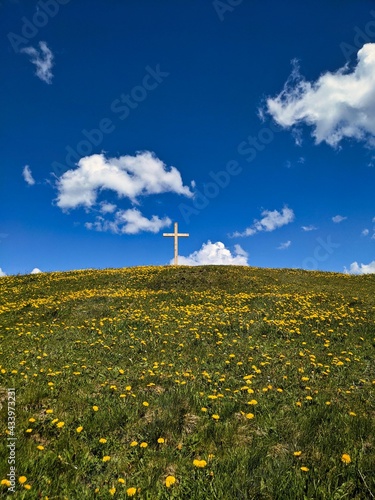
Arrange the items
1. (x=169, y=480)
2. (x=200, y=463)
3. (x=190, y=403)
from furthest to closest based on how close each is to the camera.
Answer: (x=190, y=403) → (x=200, y=463) → (x=169, y=480)

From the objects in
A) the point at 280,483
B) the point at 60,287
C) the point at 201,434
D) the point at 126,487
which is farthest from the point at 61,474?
the point at 60,287

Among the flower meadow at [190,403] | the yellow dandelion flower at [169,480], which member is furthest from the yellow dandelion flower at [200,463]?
the yellow dandelion flower at [169,480]

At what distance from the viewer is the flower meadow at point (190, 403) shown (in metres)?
4.64

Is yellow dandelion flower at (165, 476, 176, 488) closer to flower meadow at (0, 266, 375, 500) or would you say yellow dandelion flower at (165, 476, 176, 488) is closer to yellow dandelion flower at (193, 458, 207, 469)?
flower meadow at (0, 266, 375, 500)

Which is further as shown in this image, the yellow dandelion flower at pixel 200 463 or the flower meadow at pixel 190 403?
the yellow dandelion flower at pixel 200 463

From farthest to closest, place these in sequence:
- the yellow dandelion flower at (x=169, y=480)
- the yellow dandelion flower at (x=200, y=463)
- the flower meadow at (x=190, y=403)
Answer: the yellow dandelion flower at (x=200, y=463) < the flower meadow at (x=190, y=403) < the yellow dandelion flower at (x=169, y=480)

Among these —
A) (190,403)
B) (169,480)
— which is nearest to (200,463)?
(169,480)

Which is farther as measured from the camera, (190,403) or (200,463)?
(190,403)

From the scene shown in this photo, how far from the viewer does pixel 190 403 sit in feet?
22.9

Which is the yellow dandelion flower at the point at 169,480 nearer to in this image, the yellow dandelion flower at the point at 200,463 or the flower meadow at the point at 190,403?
the flower meadow at the point at 190,403

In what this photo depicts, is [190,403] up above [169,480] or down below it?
above

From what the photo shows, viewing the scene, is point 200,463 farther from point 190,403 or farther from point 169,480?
point 190,403

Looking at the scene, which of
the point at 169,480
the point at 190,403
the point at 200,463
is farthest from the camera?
the point at 190,403

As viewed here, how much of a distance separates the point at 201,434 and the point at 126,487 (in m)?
1.69
